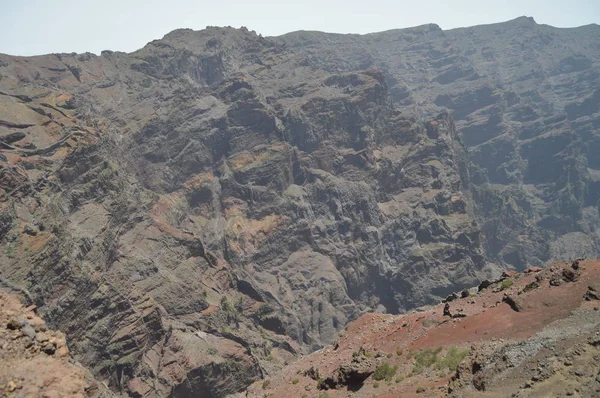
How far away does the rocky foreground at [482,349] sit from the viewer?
2130 centimetres

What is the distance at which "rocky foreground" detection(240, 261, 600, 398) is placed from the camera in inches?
838

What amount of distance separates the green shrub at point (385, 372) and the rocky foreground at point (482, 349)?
0.06 meters

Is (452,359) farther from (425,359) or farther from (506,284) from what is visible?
(506,284)

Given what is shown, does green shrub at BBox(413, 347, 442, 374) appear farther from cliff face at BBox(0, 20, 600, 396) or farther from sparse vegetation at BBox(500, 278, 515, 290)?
cliff face at BBox(0, 20, 600, 396)

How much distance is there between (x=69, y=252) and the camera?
→ 80.2 m

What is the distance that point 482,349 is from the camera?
26703 mm

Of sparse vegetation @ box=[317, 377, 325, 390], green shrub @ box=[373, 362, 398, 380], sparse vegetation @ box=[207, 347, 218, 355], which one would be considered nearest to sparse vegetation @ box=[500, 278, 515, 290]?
green shrub @ box=[373, 362, 398, 380]

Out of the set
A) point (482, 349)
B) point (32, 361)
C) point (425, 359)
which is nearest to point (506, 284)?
point (425, 359)

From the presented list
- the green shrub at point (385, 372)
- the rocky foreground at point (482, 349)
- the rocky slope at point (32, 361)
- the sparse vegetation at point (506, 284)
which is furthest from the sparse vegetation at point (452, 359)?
the rocky slope at point (32, 361)

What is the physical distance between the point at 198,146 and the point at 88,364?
374 ft

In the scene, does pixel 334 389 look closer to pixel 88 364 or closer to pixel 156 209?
pixel 88 364

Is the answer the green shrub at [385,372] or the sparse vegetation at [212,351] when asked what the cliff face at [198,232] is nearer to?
the sparse vegetation at [212,351]

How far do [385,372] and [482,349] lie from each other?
7561mm

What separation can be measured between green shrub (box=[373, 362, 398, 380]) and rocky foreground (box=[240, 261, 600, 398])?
0.19ft
